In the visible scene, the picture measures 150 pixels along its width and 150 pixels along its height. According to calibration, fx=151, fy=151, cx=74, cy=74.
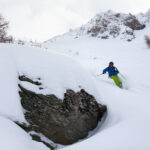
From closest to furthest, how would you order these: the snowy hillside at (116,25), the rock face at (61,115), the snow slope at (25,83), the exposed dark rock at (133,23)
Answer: the snow slope at (25,83)
the rock face at (61,115)
the snowy hillside at (116,25)
the exposed dark rock at (133,23)

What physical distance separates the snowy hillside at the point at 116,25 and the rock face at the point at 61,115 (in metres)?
18.1

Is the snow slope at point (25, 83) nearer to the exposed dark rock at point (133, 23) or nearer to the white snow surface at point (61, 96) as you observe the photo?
the white snow surface at point (61, 96)

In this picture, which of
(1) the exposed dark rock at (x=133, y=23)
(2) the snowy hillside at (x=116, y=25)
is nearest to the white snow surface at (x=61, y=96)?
(2) the snowy hillside at (x=116, y=25)

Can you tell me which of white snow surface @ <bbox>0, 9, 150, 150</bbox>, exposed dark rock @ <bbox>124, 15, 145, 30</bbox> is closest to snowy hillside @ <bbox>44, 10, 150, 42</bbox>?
exposed dark rock @ <bbox>124, 15, 145, 30</bbox>

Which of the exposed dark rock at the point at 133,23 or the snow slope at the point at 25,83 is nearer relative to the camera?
the snow slope at the point at 25,83

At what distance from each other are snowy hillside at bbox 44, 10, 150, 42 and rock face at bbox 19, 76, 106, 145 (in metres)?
18.1

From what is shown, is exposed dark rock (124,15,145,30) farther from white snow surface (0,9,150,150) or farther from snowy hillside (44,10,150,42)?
white snow surface (0,9,150,150)

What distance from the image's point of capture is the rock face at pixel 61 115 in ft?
13.0

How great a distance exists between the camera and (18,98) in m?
3.95

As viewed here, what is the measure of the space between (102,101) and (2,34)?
960 centimetres

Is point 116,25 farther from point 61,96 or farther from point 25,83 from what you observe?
point 25,83

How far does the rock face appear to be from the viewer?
3950mm

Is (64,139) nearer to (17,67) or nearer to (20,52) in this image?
(17,67)

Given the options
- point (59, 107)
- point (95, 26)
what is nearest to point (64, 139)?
point (59, 107)
